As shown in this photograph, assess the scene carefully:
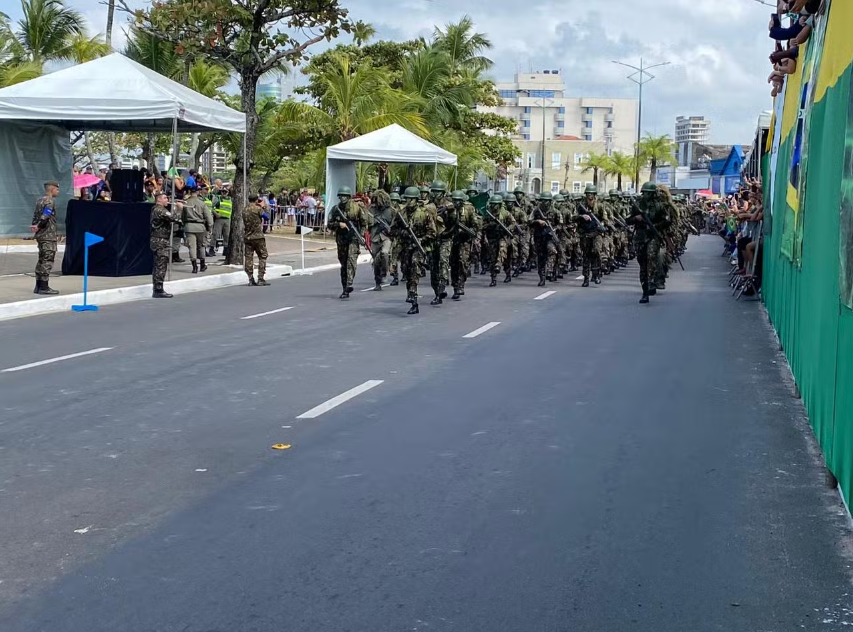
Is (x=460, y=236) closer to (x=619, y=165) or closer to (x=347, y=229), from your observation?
(x=347, y=229)

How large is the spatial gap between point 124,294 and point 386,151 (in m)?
12.6

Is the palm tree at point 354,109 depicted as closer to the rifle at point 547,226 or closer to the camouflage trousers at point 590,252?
the rifle at point 547,226

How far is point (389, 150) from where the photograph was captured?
30.0 meters

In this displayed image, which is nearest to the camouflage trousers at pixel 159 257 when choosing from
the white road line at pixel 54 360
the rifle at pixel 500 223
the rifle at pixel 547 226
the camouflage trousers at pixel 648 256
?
the white road line at pixel 54 360

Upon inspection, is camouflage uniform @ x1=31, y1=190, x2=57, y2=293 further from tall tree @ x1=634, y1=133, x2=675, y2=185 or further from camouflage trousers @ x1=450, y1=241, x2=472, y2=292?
tall tree @ x1=634, y1=133, x2=675, y2=185

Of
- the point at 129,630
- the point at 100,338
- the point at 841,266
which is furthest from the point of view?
the point at 100,338

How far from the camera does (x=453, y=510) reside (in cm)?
605

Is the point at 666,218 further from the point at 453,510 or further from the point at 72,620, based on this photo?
the point at 72,620

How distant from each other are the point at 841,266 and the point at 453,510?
248 cm

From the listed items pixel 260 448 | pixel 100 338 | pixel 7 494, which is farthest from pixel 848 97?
pixel 100 338

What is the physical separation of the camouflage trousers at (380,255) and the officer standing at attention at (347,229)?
8.09 ft

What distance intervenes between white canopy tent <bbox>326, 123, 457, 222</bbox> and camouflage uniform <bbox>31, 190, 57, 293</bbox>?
13238mm

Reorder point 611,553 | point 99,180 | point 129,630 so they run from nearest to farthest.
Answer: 1. point 129,630
2. point 611,553
3. point 99,180

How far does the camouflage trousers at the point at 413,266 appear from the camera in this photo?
16.4 meters
